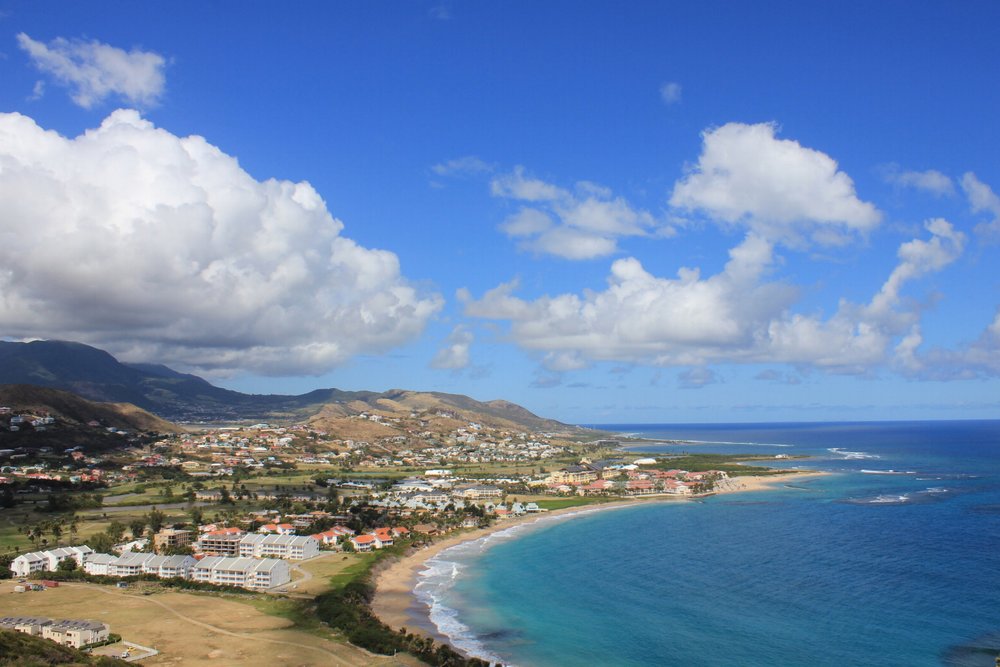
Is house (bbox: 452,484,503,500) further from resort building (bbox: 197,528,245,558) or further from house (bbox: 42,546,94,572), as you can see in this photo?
house (bbox: 42,546,94,572)

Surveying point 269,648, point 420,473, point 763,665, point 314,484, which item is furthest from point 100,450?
point 763,665

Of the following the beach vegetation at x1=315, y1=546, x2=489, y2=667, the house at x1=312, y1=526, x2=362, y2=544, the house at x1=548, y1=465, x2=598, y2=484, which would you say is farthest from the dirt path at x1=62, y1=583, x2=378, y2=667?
the house at x1=548, y1=465, x2=598, y2=484

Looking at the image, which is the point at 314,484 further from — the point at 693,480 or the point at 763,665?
the point at 763,665

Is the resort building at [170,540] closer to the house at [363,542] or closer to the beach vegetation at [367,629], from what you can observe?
the house at [363,542]

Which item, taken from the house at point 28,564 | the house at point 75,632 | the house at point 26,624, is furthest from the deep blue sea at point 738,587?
the house at point 28,564

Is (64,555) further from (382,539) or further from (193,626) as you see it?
(382,539)

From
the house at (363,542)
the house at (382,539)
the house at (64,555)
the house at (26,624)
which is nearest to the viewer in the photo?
the house at (26,624)

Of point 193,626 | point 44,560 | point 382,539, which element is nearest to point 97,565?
point 44,560
